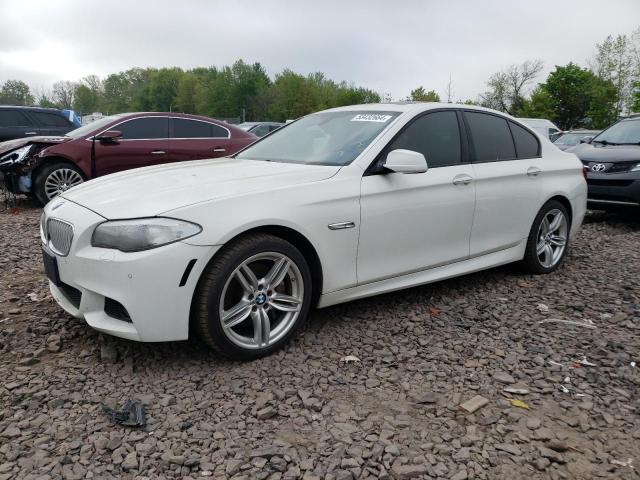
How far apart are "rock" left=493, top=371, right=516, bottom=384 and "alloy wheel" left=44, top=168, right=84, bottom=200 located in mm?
6925

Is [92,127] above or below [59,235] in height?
above

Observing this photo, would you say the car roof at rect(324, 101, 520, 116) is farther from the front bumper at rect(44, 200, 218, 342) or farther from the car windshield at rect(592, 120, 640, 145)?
the car windshield at rect(592, 120, 640, 145)

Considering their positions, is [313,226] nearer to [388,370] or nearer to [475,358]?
[388,370]

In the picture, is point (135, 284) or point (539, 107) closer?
point (135, 284)

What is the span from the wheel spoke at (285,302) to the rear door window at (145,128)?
20.3ft

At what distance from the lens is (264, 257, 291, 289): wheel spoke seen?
125 inches

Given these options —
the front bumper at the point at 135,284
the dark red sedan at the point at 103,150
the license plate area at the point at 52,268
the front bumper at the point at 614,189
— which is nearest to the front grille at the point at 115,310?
the front bumper at the point at 135,284

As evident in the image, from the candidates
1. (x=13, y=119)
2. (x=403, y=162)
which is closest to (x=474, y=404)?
(x=403, y=162)

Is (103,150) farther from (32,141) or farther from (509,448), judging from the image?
(509,448)

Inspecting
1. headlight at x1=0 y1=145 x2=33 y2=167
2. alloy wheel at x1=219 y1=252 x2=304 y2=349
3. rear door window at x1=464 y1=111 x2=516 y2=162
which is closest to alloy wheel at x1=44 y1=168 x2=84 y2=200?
headlight at x1=0 y1=145 x2=33 y2=167

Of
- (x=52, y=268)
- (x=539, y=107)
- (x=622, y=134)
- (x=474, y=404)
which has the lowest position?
(x=474, y=404)

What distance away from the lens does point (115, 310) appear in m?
2.93

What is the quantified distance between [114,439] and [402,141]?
2.63 m

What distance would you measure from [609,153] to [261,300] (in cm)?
696
